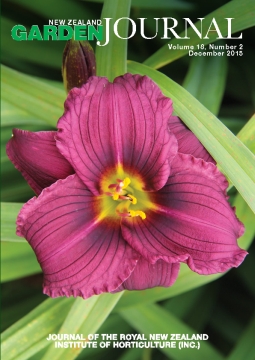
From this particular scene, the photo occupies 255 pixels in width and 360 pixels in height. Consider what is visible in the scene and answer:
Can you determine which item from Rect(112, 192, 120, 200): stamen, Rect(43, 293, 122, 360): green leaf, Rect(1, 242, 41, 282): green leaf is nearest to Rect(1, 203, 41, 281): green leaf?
Rect(1, 242, 41, 282): green leaf

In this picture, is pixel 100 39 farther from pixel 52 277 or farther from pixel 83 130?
pixel 52 277

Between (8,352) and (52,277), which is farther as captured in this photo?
(8,352)

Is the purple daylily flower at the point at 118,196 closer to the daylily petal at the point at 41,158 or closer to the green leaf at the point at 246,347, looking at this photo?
the daylily petal at the point at 41,158

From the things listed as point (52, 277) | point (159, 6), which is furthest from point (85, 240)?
point (159, 6)

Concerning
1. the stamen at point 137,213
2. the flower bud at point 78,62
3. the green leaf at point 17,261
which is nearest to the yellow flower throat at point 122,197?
the stamen at point 137,213

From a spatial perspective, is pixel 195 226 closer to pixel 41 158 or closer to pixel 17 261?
pixel 41 158

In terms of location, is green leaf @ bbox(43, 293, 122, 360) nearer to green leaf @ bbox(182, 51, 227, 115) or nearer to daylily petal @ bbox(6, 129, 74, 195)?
daylily petal @ bbox(6, 129, 74, 195)

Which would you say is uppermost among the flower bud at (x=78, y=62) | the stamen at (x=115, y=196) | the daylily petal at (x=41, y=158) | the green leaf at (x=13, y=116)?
the flower bud at (x=78, y=62)
